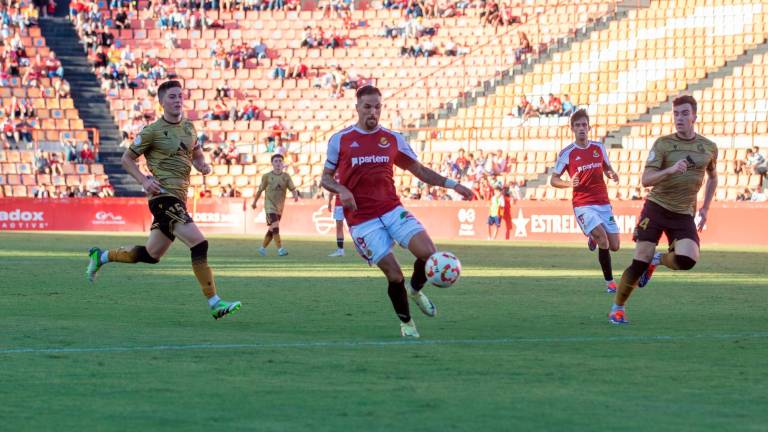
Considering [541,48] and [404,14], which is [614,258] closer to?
[541,48]

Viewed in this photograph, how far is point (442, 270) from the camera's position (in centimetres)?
1112

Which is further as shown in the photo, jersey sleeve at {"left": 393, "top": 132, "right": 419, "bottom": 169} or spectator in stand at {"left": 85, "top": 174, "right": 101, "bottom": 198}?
spectator in stand at {"left": 85, "top": 174, "right": 101, "bottom": 198}

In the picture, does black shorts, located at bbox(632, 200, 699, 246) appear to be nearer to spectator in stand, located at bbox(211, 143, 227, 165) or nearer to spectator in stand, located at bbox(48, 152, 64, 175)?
spectator in stand, located at bbox(211, 143, 227, 165)

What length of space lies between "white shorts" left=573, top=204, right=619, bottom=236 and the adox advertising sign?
1953cm

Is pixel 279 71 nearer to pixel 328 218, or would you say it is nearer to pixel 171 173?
pixel 328 218

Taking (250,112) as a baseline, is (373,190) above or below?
below

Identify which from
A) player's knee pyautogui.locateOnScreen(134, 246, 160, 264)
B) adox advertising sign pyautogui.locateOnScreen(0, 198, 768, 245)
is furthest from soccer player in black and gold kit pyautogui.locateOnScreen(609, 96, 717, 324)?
adox advertising sign pyautogui.locateOnScreen(0, 198, 768, 245)

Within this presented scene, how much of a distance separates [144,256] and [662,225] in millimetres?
5214

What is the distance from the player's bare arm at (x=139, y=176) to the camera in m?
13.1

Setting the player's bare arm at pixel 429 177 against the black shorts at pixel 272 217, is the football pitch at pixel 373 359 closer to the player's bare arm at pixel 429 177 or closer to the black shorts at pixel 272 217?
the player's bare arm at pixel 429 177

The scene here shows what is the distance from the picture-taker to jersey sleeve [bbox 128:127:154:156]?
13422mm

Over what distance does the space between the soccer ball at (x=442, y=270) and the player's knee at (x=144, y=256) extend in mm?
3945

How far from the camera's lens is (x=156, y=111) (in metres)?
52.6

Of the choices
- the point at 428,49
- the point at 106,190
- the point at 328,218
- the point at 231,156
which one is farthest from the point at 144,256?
the point at 428,49
